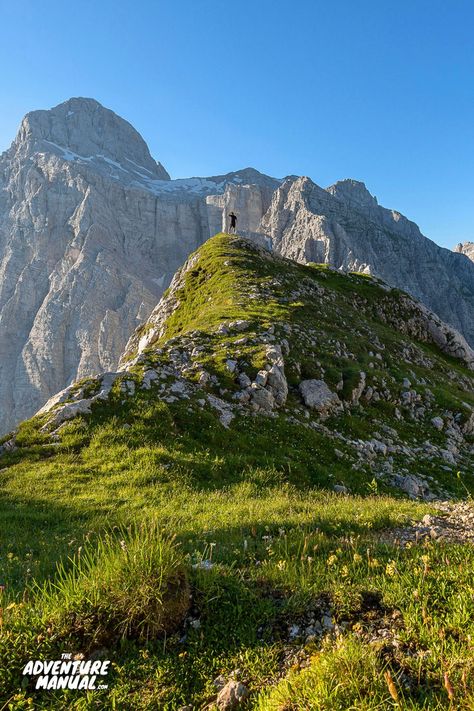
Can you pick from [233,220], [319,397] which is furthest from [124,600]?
[233,220]

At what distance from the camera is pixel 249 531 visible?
7.83 metres

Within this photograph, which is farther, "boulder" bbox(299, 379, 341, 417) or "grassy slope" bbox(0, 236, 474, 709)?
"boulder" bbox(299, 379, 341, 417)

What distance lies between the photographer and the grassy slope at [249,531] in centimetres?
351

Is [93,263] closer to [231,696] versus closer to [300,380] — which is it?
[300,380]

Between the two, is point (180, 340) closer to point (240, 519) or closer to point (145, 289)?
point (240, 519)

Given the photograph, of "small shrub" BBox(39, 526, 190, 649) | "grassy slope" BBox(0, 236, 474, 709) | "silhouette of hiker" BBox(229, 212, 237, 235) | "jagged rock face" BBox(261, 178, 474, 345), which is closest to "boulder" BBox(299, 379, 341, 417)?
"grassy slope" BBox(0, 236, 474, 709)

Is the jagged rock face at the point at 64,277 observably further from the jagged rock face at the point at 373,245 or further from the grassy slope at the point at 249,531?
the grassy slope at the point at 249,531

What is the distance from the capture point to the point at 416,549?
5.74 meters

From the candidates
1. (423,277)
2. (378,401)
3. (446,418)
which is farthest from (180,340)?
(423,277)

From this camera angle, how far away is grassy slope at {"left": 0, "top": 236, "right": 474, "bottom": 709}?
351 centimetres

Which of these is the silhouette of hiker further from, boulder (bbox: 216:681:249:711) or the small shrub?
boulder (bbox: 216:681:249:711)

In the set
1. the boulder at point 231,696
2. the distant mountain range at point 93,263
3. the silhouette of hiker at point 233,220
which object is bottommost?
the boulder at point 231,696

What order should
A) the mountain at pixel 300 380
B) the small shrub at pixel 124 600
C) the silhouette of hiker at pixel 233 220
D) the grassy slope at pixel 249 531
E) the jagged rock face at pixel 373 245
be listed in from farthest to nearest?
the jagged rock face at pixel 373 245
the silhouette of hiker at pixel 233 220
the mountain at pixel 300 380
the small shrub at pixel 124 600
the grassy slope at pixel 249 531

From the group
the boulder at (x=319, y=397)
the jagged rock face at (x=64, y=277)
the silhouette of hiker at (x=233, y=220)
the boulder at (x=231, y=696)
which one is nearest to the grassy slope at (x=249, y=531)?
the boulder at (x=231, y=696)
